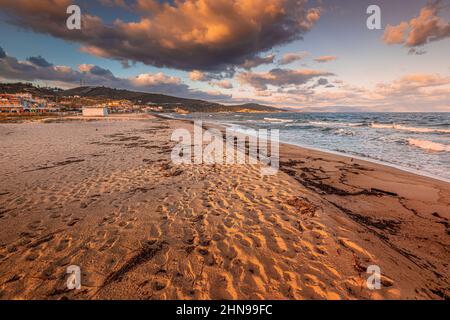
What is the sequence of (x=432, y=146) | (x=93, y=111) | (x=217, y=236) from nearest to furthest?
(x=217, y=236), (x=432, y=146), (x=93, y=111)

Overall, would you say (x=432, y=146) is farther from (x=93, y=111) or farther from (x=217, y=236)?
(x=93, y=111)

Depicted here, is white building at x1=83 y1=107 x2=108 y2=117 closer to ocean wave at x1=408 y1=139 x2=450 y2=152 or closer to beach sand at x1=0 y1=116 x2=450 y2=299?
beach sand at x1=0 y1=116 x2=450 y2=299

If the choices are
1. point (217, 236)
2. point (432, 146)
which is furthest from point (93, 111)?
point (432, 146)

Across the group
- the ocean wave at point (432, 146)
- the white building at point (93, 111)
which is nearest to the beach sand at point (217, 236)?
the ocean wave at point (432, 146)

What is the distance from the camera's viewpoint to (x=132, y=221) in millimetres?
4770

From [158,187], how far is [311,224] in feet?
16.2

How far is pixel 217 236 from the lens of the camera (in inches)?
166

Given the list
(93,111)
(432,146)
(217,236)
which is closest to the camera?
(217,236)

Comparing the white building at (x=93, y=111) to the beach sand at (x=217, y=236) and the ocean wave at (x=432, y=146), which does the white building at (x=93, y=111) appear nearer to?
the beach sand at (x=217, y=236)

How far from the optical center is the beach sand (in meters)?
3.01

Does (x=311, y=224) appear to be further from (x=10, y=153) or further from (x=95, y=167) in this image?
(x=10, y=153)

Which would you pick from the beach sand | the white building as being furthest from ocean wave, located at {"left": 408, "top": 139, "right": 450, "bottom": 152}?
the white building
